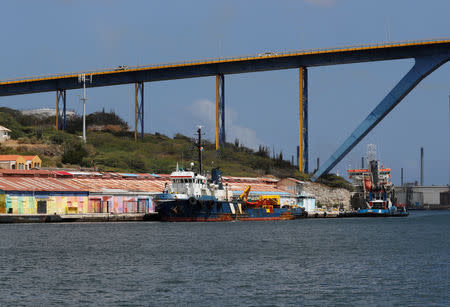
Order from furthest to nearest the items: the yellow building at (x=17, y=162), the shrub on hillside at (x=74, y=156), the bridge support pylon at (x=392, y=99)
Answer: the shrub on hillside at (x=74, y=156) → the bridge support pylon at (x=392, y=99) → the yellow building at (x=17, y=162)

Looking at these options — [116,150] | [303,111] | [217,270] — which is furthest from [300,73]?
[217,270]

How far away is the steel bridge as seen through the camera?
10262 cm

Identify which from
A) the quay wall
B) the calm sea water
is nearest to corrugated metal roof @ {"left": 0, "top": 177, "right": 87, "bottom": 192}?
the quay wall

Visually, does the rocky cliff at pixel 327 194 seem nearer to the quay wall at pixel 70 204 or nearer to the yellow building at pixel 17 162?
the quay wall at pixel 70 204

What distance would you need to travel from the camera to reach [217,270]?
36.5m

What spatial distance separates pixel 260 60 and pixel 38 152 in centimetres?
3549

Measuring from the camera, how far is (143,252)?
44.2 metres

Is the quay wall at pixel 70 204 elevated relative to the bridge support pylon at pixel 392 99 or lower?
lower

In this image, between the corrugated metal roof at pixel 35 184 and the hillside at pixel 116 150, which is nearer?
the corrugated metal roof at pixel 35 184

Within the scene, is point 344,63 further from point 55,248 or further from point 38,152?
point 55,248

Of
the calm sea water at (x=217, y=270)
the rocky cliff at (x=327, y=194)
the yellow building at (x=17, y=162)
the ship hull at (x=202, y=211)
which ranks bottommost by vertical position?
the calm sea water at (x=217, y=270)

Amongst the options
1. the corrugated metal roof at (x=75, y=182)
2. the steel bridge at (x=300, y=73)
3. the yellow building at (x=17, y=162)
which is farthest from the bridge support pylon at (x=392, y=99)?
the yellow building at (x=17, y=162)

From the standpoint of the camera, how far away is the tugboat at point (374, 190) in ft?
412

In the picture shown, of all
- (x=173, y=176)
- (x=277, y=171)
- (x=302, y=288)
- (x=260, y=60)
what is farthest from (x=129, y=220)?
(x=277, y=171)
